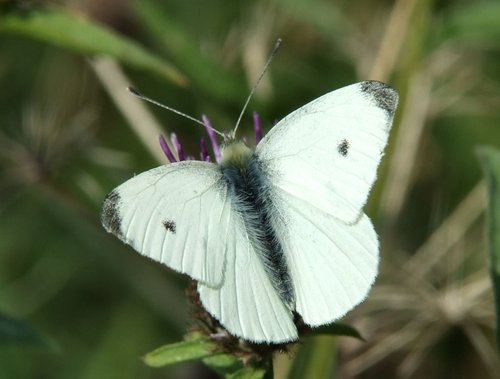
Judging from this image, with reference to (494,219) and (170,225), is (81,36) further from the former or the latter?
(494,219)

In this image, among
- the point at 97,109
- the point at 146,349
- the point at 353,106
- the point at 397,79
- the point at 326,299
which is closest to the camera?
the point at 326,299

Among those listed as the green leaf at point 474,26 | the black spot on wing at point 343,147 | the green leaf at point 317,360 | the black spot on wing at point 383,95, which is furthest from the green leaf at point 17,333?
the green leaf at point 474,26

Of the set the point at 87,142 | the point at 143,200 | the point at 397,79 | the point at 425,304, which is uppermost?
the point at 397,79

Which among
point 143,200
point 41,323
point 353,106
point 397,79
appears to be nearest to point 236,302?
point 143,200

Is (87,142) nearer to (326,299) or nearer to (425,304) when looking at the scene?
(425,304)

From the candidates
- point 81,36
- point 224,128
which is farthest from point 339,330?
point 224,128

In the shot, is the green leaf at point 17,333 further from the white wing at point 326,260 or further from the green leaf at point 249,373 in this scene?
the white wing at point 326,260
